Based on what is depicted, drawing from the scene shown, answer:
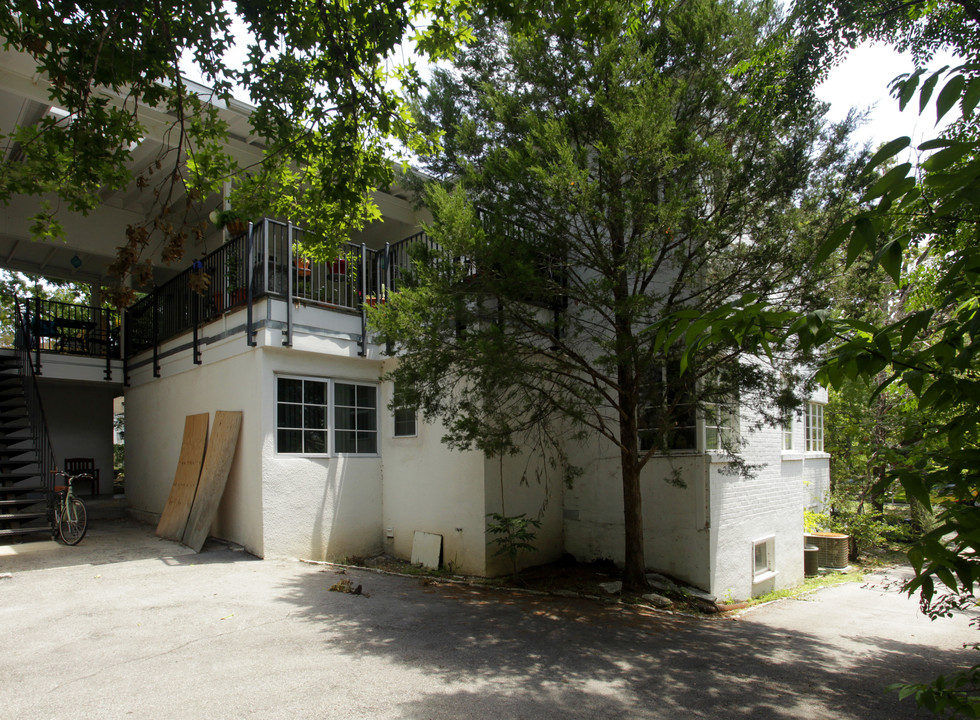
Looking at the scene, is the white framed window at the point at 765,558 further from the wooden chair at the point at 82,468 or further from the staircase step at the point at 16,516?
the wooden chair at the point at 82,468

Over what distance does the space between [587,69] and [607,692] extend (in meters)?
6.53

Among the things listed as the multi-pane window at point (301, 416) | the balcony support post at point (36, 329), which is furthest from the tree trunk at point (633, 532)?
the balcony support post at point (36, 329)

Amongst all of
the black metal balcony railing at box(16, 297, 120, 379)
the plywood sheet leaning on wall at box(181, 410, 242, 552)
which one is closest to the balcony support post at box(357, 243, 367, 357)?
the plywood sheet leaning on wall at box(181, 410, 242, 552)

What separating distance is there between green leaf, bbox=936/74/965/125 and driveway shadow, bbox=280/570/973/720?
4.26m

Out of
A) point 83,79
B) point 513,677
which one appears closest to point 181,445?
point 83,79

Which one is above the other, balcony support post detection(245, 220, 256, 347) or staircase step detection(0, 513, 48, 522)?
balcony support post detection(245, 220, 256, 347)

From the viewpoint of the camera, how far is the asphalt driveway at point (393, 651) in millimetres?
4512

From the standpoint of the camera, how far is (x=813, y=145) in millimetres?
7125

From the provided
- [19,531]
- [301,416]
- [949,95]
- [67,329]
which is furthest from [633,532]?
[67,329]

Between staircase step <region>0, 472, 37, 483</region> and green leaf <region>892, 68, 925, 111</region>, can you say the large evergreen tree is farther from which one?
staircase step <region>0, 472, 37, 483</region>

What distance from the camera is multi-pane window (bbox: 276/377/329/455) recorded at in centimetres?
960

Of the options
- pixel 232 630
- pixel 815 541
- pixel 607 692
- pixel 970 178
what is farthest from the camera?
pixel 815 541

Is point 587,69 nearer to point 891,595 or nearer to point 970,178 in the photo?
point 970,178

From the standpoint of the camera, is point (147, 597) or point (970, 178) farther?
point (147, 597)
